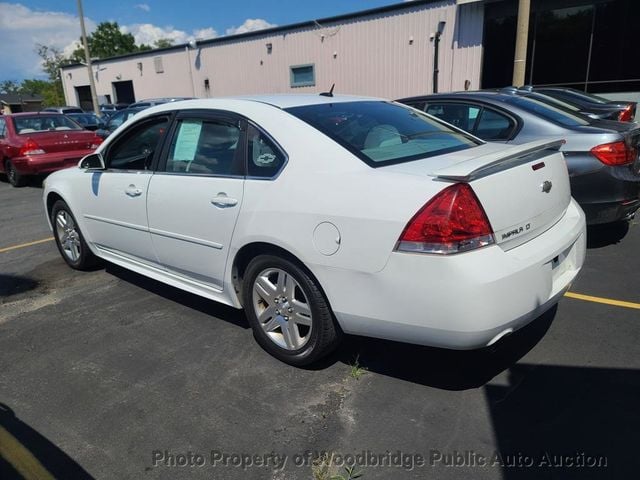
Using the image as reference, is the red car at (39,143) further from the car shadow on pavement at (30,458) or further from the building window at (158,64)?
the building window at (158,64)

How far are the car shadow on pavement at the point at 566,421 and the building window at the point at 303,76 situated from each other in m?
20.4

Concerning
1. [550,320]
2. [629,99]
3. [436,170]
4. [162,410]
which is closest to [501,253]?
[436,170]

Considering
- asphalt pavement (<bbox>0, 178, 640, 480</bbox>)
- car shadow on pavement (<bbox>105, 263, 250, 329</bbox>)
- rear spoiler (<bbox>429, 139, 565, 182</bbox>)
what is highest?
rear spoiler (<bbox>429, 139, 565, 182</bbox>)

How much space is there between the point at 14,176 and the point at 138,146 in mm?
8251

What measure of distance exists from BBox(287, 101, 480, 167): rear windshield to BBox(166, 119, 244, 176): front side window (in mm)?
460

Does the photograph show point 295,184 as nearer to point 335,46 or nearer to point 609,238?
point 609,238

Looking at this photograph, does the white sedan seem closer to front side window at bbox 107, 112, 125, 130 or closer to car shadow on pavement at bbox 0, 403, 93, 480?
car shadow on pavement at bbox 0, 403, 93, 480

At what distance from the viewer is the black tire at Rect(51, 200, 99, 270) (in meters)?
4.83

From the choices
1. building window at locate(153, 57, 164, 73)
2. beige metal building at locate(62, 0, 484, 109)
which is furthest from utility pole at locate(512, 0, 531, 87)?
building window at locate(153, 57, 164, 73)

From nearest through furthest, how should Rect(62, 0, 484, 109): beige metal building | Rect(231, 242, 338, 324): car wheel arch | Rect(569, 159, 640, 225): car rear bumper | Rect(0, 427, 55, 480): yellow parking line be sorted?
Rect(0, 427, 55, 480): yellow parking line < Rect(231, 242, 338, 324): car wheel arch < Rect(569, 159, 640, 225): car rear bumper < Rect(62, 0, 484, 109): beige metal building

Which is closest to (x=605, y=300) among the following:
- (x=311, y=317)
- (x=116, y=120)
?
(x=311, y=317)

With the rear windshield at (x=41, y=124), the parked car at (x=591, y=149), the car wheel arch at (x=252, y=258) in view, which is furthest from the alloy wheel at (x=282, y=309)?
the rear windshield at (x=41, y=124)

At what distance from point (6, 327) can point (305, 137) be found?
284 centimetres

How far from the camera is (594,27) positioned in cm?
1538
